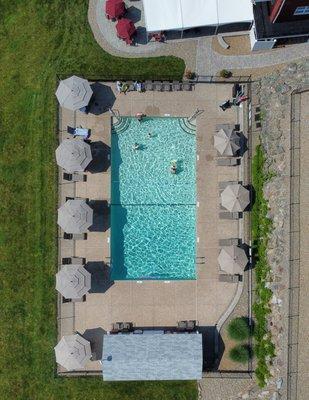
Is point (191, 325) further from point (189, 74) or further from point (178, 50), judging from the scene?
point (178, 50)

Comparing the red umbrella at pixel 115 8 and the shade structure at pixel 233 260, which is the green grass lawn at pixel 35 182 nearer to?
the red umbrella at pixel 115 8

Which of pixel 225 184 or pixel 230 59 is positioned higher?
pixel 230 59

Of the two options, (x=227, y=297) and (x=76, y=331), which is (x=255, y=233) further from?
(x=76, y=331)

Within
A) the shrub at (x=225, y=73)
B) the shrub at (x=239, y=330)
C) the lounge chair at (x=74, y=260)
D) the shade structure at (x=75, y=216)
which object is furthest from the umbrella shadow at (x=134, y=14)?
the shrub at (x=239, y=330)

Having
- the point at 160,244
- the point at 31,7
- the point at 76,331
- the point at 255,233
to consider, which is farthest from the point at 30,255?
the point at 31,7

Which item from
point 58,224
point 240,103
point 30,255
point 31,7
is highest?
point 31,7

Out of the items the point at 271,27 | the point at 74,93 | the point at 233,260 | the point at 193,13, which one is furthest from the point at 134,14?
the point at 233,260

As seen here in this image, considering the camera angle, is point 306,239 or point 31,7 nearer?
point 306,239
